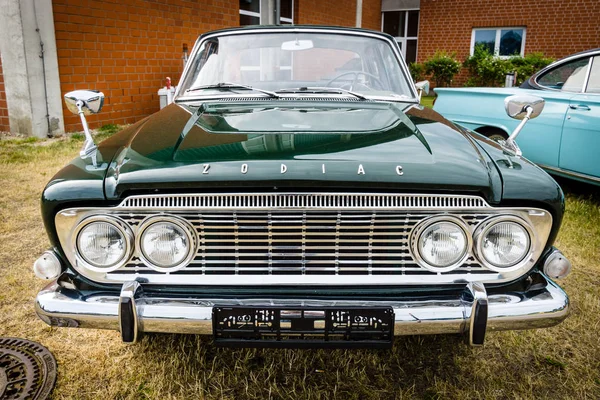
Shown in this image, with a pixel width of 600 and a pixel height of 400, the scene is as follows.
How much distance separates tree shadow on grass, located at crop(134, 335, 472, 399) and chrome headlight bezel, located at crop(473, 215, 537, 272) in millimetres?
456

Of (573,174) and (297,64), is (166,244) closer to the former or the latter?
(297,64)

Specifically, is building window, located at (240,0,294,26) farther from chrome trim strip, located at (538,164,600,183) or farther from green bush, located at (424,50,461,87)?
chrome trim strip, located at (538,164,600,183)

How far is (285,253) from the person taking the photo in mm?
1822

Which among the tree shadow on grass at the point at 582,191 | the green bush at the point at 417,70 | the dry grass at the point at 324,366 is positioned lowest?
the dry grass at the point at 324,366

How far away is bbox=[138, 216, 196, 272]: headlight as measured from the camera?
1.80m

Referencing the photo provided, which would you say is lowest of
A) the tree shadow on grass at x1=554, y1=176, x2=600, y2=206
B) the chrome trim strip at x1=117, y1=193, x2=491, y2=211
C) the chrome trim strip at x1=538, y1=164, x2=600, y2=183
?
the tree shadow on grass at x1=554, y1=176, x2=600, y2=206

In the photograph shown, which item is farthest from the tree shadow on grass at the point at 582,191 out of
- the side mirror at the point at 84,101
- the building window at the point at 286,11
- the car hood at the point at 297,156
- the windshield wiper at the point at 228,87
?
the building window at the point at 286,11

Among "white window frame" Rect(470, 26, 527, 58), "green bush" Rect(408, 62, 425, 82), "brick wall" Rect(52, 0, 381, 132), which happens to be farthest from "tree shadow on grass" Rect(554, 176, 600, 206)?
"white window frame" Rect(470, 26, 527, 58)

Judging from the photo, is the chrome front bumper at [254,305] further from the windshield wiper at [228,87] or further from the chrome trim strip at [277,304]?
the windshield wiper at [228,87]

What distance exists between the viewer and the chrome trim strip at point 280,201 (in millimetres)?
1743

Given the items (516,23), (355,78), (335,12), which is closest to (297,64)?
(355,78)

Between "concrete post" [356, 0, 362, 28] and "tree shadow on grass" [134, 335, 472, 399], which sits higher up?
"concrete post" [356, 0, 362, 28]

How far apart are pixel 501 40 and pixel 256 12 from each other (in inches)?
372

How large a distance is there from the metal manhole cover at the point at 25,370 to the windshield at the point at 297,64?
5.10ft
